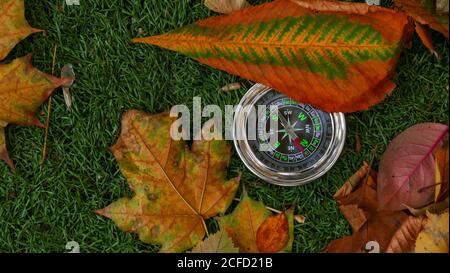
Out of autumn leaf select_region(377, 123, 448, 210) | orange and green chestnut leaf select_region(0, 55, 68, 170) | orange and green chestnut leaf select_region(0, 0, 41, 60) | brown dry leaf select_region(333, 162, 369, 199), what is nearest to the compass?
brown dry leaf select_region(333, 162, 369, 199)

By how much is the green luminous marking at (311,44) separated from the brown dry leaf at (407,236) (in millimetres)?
594

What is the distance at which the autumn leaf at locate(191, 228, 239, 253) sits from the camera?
6.54ft

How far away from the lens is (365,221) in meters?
2.06

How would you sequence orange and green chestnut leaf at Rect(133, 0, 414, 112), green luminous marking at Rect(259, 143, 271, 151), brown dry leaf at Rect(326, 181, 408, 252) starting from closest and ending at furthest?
orange and green chestnut leaf at Rect(133, 0, 414, 112)
brown dry leaf at Rect(326, 181, 408, 252)
green luminous marking at Rect(259, 143, 271, 151)

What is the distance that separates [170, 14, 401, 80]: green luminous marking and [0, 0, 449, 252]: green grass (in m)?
0.20

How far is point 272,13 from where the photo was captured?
6.50ft

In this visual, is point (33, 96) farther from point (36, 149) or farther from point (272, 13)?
point (272, 13)

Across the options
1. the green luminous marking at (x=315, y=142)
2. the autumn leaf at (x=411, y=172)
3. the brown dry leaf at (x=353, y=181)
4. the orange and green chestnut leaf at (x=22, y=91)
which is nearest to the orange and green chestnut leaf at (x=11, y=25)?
the orange and green chestnut leaf at (x=22, y=91)

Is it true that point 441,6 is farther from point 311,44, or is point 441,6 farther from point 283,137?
point 283,137

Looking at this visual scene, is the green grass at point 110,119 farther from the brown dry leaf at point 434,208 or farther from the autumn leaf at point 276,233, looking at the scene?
the brown dry leaf at point 434,208

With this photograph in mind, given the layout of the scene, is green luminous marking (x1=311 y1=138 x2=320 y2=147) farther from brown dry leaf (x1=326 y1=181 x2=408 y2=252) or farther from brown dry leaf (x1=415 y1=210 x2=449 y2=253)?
brown dry leaf (x1=415 y1=210 x2=449 y2=253)

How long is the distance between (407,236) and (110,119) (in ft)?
4.03

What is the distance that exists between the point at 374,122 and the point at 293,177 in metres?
0.39

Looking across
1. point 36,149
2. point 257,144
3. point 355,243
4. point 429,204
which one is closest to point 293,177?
point 257,144
